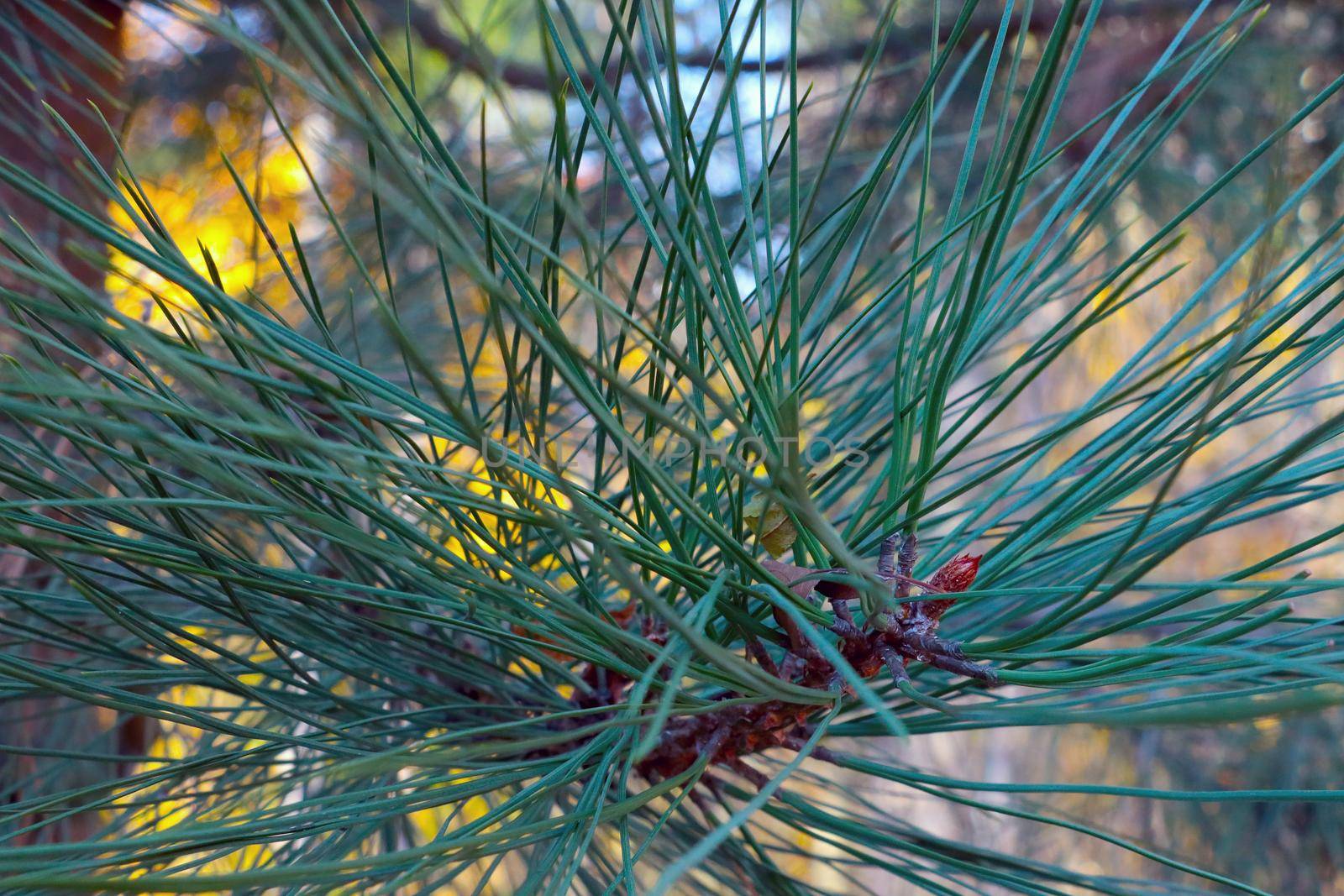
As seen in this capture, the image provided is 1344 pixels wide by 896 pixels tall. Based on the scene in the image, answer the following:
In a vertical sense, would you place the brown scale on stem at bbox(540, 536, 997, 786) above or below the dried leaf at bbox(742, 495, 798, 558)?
below

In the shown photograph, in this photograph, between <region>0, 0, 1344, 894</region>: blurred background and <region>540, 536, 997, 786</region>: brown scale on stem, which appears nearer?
<region>540, 536, 997, 786</region>: brown scale on stem

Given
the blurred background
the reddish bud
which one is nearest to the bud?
the reddish bud

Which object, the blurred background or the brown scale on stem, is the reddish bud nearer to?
the brown scale on stem

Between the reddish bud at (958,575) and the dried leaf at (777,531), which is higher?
the dried leaf at (777,531)

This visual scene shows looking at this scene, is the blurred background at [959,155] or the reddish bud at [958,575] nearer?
the reddish bud at [958,575]

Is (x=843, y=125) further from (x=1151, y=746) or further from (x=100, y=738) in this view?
(x=1151, y=746)

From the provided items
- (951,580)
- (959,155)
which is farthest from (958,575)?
(959,155)

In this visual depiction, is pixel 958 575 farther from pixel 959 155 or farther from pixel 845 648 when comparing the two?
pixel 959 155

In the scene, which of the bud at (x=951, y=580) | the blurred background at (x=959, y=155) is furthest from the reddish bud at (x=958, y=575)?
the blurred background at (x=959, y=155)

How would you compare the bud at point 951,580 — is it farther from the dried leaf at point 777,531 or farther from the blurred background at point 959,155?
the blurred background at point 959,155

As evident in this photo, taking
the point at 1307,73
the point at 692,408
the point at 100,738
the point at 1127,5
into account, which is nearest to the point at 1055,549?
the point at 692,408

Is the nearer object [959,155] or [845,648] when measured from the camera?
[845,648]
